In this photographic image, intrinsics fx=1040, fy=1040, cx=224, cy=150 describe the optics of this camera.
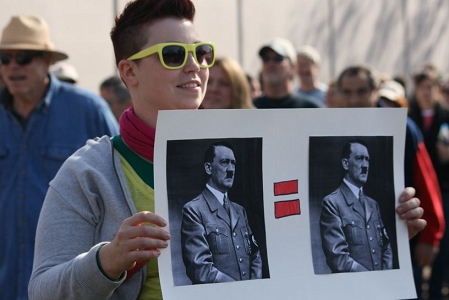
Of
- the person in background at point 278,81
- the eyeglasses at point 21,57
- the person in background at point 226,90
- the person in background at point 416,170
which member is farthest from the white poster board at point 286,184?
the person in background at point 278,81

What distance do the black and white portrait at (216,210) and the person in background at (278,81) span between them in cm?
404

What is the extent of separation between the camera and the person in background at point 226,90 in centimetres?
579

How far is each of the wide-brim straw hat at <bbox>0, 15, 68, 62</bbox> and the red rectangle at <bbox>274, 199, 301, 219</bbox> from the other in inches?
116

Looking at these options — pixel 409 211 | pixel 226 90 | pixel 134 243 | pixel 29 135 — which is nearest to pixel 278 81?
pixel 226 90

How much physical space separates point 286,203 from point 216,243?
258mm

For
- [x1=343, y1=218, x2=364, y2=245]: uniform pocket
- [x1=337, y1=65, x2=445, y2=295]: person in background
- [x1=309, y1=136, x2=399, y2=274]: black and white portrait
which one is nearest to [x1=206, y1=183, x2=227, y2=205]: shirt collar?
[x1=309, y1=136, x2=399, y2=274]: black and white portrait

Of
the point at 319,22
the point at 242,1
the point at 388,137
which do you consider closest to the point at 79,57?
the point at 242,1

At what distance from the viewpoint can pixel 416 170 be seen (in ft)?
19.4

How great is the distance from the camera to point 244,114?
2.79 meters

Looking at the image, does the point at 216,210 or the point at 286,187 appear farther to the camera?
the point at 286,187

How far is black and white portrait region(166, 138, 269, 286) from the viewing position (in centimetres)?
267

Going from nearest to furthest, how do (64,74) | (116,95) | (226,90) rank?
(226,90), (116,95), (64,74)

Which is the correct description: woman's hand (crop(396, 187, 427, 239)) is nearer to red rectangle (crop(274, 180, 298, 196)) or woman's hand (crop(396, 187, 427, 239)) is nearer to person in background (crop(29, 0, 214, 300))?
red rectangle (crop(274, 180, 298, 196))

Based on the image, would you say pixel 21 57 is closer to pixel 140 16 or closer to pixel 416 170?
A: pixel 416 170
